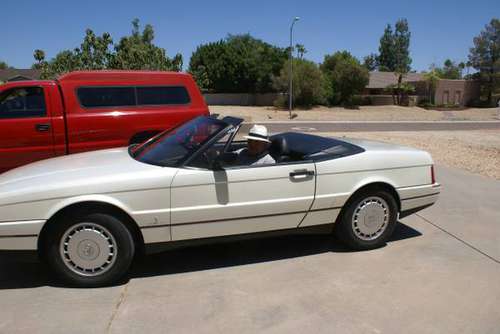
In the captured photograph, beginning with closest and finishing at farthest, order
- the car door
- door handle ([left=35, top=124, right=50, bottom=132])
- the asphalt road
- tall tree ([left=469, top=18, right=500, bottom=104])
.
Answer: the car door < door handle ([left=35, top=124, right=50, bottom=132]) < the asphalt road < tall tree ([left=469, top=18, right=500, bottom=104])

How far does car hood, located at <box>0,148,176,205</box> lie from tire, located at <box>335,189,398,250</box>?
1796 millimetres

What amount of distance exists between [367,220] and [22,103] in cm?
505

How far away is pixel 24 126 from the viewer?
6.33 metres

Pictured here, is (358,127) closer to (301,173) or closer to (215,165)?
(301,173)

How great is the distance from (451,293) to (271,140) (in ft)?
7.17

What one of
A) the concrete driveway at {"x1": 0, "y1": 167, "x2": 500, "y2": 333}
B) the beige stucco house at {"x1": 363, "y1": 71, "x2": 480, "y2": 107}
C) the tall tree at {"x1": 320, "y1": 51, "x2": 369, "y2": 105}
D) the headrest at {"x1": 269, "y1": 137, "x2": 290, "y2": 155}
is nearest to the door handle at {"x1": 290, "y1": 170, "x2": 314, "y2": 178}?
the headrest at {"x1": 269, "y1": 137, "x2": 290, "y2": 155}

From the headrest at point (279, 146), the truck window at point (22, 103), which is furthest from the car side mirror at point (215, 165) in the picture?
the truck window at point (22, 103)

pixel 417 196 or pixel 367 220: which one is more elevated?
pixel 417 196

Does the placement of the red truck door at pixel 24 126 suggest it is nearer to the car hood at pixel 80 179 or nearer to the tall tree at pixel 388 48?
the car hood at pixel 80 179

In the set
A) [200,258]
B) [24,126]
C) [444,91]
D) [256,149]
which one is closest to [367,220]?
[256,149]

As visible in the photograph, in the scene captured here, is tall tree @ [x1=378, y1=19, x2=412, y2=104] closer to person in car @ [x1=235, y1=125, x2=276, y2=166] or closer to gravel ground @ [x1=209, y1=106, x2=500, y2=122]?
gravel ground @ [x1=209, y1=106, x2=500, y2=122]

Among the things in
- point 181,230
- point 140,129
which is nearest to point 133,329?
point 181,230

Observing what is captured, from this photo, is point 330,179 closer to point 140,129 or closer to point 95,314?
point 95,314

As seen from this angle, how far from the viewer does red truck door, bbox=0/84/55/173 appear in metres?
6.27
